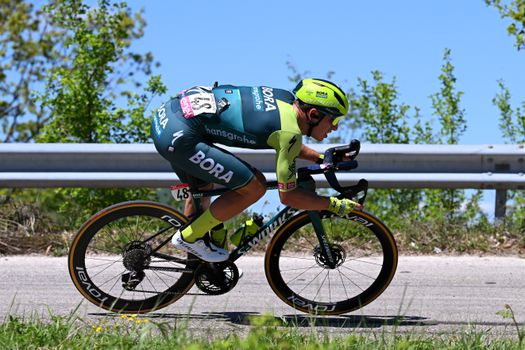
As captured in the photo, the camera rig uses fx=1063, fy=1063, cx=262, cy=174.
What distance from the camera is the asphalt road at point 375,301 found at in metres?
6.88

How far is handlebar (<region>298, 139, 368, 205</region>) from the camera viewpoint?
6.99 m

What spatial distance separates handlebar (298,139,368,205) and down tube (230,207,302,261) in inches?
13.1

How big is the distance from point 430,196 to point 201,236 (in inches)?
258

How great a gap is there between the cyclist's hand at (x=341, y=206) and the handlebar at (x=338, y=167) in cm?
14

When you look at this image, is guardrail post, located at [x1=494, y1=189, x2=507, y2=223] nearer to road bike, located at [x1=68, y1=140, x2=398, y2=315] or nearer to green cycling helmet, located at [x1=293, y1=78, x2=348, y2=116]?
road bike, located at [x1=68, y1=140, x2=398, y2=315]

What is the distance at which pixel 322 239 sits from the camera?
285 inches

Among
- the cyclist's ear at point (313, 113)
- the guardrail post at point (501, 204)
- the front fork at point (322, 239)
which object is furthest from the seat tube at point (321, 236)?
the guardrail post at point (501, 204)

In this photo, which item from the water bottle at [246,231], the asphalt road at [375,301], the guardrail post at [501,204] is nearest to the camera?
the asphalt road at [375,301]

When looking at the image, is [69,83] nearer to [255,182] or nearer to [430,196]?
[430,196]

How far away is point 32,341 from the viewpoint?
5.62 m

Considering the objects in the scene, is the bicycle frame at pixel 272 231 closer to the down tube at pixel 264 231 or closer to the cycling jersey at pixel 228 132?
the down tube at pixel 264 231

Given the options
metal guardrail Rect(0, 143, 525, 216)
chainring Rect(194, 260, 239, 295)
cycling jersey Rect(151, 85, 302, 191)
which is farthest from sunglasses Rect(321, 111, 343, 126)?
metal guardrail Rect(0, 143, 525, 216)

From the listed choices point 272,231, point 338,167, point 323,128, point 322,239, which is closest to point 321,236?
point 322,239

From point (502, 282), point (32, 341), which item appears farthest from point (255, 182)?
point (502, 282)
